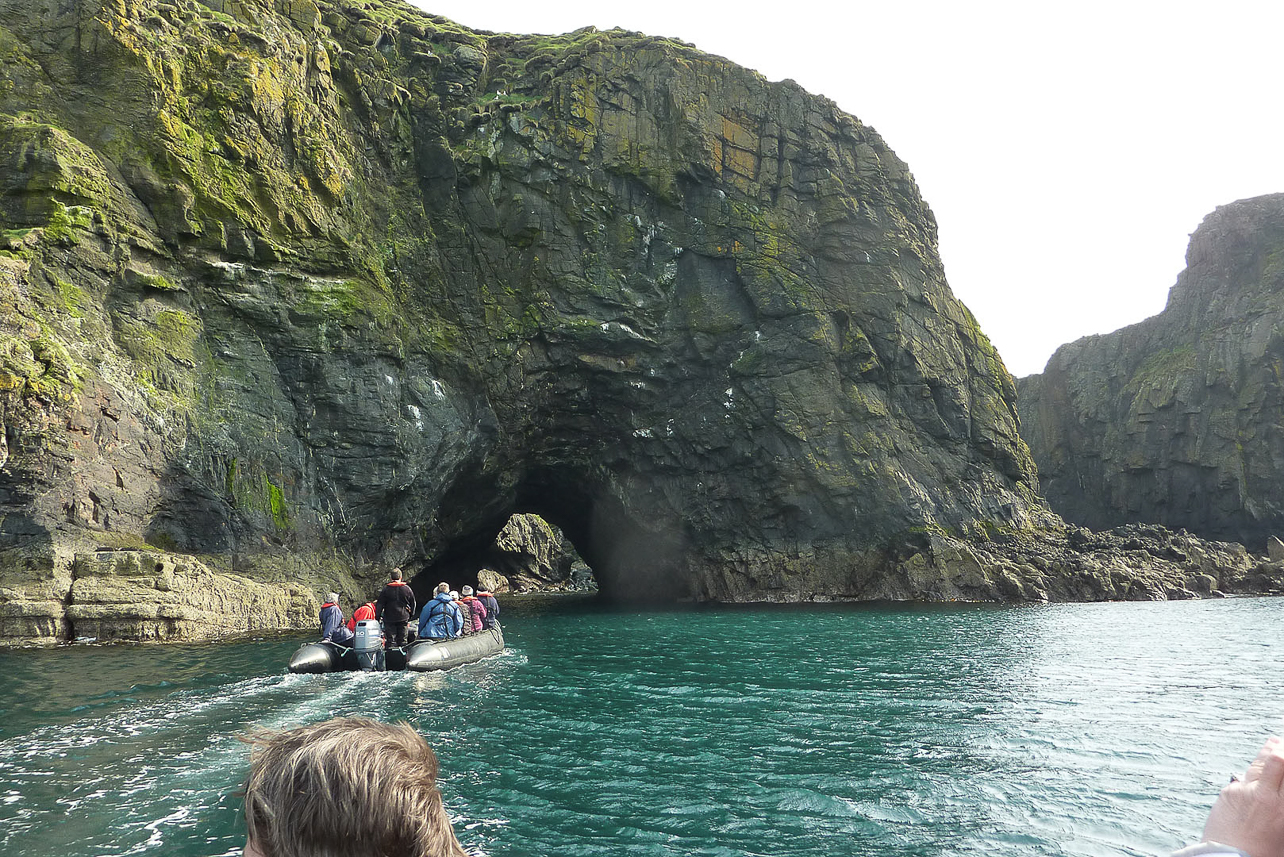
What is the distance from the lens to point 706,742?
12.1m

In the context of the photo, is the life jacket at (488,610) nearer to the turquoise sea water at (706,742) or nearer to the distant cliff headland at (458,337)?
the turquoise sea water at (706,742)

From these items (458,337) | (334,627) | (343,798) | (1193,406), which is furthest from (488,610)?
(1193,406)

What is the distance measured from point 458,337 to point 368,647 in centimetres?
2270

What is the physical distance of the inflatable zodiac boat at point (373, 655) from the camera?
58.3ft

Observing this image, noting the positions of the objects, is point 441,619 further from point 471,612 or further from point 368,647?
point 471,612

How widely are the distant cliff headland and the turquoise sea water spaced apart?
27.8ft

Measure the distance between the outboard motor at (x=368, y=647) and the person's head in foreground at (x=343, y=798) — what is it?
1824 cm

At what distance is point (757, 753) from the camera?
→ 1145cm

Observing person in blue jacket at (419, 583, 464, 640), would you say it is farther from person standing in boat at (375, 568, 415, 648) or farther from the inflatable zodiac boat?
person standing in boat at (375, 568, 415, 648)

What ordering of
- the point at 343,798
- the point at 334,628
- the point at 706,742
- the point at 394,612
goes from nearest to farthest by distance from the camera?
the point at 343,798 < the point at 706,742 < the point at 334,628 < the point at 394,612

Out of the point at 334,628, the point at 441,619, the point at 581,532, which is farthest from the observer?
the point at 581,532

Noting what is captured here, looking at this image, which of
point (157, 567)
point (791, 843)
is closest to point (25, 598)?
point (157, 567)

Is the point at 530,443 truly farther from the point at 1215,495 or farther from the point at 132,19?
the point at 1215,495

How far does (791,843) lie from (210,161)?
32.8 m
